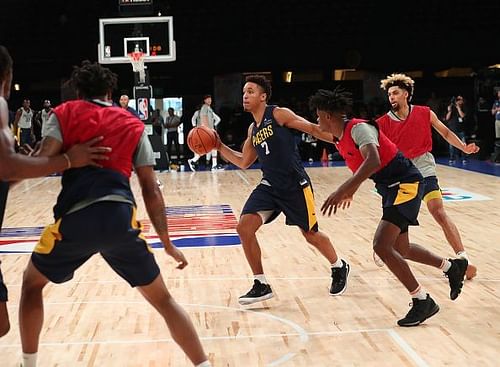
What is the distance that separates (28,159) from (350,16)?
22722 mm

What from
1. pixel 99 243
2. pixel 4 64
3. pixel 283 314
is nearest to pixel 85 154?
pixel 99 243

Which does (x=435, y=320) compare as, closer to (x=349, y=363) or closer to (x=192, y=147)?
(x=349, y=363)

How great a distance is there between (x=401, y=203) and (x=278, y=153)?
1.14 m

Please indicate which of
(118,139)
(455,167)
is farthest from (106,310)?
(455,167)

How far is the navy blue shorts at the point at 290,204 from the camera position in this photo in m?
5.82

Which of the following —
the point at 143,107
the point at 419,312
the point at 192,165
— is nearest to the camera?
the point at 419,312

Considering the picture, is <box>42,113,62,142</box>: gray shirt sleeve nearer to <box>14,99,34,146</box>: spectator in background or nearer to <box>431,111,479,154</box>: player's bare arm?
<box>431,111,479,154</box>: player's bare arm

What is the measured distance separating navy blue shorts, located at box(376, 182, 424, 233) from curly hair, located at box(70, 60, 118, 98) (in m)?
2.31

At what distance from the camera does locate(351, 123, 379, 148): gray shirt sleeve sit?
4.77 metres

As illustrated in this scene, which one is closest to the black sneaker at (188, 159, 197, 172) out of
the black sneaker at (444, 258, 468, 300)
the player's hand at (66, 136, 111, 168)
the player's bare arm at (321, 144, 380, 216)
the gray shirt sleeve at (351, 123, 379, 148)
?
the black sneaker at (444, 258, 468, 300)

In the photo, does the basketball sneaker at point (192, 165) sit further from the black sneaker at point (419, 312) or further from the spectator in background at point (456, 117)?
the black sneaker at point (419, 312)

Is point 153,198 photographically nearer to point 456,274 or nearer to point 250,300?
point 250,300

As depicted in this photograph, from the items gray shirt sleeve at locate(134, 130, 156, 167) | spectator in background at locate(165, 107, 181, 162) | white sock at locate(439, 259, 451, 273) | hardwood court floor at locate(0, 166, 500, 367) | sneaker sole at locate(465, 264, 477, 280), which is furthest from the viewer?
spectator in background at locate(165, 107, 181, 162)

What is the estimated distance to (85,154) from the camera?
130 inches
